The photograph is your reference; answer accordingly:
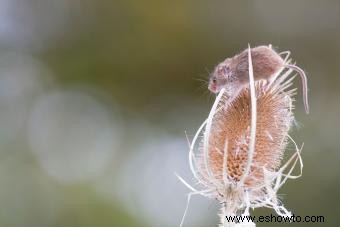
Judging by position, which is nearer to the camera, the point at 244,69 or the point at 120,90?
the point at 244,69

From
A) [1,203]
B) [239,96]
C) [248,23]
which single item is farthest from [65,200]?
[239,96]

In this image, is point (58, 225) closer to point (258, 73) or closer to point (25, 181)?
point (25, 181)

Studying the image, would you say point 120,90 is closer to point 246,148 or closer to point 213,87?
point 213,87

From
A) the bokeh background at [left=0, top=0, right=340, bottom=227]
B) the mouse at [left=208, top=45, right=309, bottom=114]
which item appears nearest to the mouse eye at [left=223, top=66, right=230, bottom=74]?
the mouse at [left=208, top=45, right=309, bottom=114]

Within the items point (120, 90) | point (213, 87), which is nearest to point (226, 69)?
point (213, 87)

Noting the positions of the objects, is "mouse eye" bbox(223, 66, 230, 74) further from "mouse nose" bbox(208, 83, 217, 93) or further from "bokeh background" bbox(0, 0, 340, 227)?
"bokeh background" bbox(0, 0, 340, 227)

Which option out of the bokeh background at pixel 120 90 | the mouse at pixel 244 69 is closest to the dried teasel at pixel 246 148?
the mouse at pixel 244 69

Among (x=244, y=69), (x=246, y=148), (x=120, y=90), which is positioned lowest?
(x=246, y=148)
